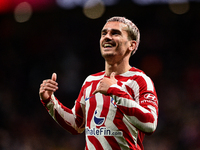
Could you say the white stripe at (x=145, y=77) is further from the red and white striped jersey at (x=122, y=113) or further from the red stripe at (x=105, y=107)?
the red stripe at (x=105, y=107)

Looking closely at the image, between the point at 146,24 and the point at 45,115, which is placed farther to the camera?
the point at 146,24

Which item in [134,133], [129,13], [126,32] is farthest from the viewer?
[129,13]

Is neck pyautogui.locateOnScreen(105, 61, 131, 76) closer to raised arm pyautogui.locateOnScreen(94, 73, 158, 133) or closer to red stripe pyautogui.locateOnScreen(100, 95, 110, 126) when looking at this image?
red stripe pyautogui.locateOnScreen(100, 95, 110, 126)

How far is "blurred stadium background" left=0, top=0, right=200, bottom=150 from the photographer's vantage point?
23.7 ft

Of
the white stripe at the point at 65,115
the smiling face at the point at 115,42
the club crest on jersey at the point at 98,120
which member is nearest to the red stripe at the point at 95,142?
the club crest on jersey at the point at 98,120

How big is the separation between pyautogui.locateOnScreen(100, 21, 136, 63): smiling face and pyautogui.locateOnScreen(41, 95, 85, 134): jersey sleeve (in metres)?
0.62

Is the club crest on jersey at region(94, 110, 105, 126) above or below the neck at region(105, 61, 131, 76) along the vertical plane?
below

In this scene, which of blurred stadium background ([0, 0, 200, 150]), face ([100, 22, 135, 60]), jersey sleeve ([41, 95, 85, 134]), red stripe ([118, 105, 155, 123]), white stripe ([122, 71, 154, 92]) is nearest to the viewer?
red stripe ([118, 105, 155, 123])

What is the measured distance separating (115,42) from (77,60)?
648 cm

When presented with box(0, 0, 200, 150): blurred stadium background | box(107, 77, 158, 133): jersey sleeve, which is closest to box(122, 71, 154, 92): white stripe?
box(107, 77, 158, 133): jersey sleeve

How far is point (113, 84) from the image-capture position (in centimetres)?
241
